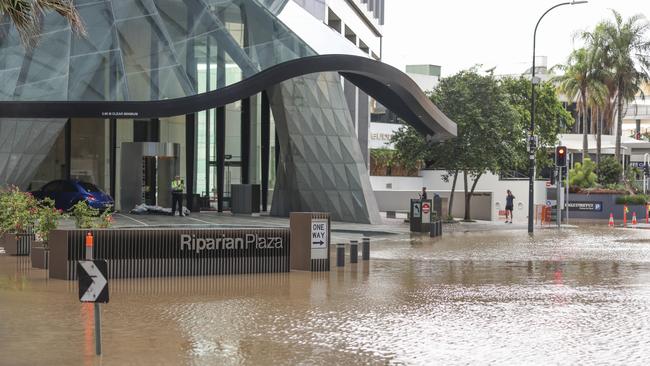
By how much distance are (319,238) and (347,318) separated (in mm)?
6626

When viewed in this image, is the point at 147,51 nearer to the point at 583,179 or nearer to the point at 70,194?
the point at 70,194

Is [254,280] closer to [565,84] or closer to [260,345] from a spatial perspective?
[260,345]

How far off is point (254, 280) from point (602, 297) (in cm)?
623

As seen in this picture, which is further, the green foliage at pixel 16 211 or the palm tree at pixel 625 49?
the palm tree at pixel 625 49

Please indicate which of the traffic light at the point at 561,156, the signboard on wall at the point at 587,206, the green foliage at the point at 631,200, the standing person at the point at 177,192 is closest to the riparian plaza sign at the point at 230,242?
the standing person at the point at 177,192

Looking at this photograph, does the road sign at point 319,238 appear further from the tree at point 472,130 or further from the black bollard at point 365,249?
the tree at point 472,130

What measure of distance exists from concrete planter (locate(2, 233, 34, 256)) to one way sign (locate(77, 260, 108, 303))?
1322 cm

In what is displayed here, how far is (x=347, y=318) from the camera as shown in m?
12.3

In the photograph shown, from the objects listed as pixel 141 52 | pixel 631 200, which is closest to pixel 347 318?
pixel 141 52

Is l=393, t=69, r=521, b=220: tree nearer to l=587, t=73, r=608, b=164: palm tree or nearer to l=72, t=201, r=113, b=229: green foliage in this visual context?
l=587, t=73, r=608, b=164: palm tree

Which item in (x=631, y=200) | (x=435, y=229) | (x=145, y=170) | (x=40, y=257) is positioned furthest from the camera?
(x=631, y=200)

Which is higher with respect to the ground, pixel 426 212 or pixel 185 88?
pixel 185 88

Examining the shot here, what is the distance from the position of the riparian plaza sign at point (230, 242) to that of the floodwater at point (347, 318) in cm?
78

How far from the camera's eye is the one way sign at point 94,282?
8.98 metres
